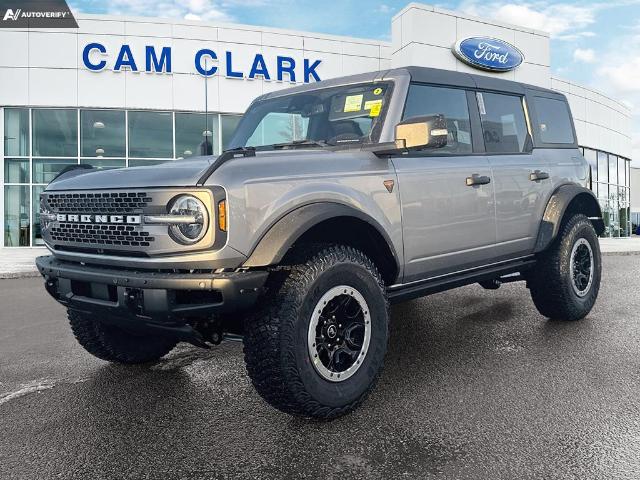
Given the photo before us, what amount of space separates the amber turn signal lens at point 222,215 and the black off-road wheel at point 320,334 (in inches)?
16.4

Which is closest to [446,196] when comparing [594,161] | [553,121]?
[553,121]

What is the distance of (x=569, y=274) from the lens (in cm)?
489

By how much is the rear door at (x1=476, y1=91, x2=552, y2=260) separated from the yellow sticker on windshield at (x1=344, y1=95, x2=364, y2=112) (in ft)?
3.65

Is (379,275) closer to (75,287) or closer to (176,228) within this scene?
(176,228)

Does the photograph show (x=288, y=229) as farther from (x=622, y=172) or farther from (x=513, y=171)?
(x=622, y=172)

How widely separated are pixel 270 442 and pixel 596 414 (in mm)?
1717

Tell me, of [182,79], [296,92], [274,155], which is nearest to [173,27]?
[182,79]

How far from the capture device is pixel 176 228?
104 inches

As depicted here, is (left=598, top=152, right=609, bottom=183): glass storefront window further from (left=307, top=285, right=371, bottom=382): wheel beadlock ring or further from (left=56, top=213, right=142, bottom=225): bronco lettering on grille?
(left=56, top=213, right=142, bottom=225): bronco lettering on grille

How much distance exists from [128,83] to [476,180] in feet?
54.2

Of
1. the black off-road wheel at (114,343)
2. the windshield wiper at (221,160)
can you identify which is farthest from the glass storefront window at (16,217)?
the windshield wiper at (221,160)

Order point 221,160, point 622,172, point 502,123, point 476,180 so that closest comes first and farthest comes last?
point 221,160 < point 476,180 < point 502,123 < point 622,172

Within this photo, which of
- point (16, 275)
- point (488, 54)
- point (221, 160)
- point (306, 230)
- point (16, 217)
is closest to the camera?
point (221, 160)

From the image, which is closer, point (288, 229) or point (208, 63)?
point (288, 229)
